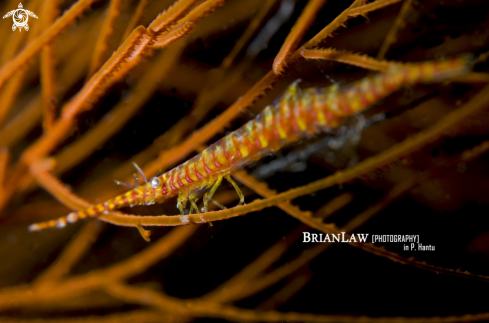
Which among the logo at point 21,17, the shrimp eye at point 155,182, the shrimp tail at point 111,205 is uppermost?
the logo at point 21,17

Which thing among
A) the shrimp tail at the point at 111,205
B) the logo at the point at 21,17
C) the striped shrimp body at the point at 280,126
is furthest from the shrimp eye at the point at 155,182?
the logo at the point at 21,17

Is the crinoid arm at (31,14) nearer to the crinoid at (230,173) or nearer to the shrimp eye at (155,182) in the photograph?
the crinoid at (230,173)

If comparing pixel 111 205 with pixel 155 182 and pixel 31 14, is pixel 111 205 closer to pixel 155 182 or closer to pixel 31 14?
pixel 155 182

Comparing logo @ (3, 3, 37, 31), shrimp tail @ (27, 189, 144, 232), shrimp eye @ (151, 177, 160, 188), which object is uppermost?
logo @ (3, 3, 37, 31)

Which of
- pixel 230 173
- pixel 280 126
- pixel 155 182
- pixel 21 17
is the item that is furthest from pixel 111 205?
pixel 21 17

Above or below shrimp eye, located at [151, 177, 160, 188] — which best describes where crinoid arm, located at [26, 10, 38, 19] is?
above

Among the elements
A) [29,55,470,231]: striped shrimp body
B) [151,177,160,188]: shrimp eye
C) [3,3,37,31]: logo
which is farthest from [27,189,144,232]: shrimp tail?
[3,3,37,31]: logo

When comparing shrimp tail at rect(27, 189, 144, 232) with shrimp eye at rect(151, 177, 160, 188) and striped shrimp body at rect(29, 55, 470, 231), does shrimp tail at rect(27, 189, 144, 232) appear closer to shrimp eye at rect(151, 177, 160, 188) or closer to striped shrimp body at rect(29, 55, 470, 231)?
striped shrimp body at rect(29, 55, 470, 231)
